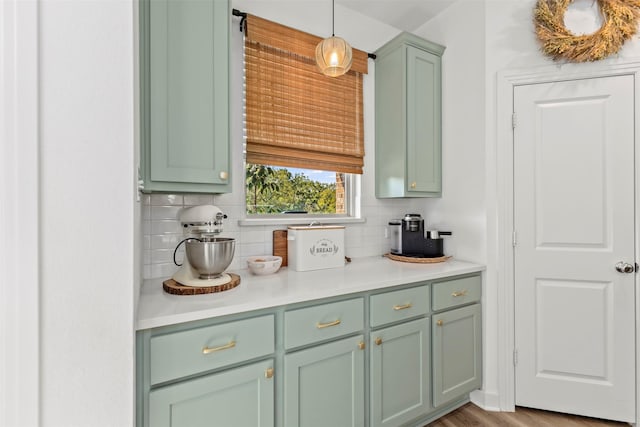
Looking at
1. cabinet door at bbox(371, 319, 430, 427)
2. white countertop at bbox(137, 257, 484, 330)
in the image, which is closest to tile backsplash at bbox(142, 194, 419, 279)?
white countertop at bbox(137, 257, 484, 330)

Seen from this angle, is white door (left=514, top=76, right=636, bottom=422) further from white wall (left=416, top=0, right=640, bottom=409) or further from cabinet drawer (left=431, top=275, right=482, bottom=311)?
cabinet drawer (left=431, top=275, right=482, bottom=311)

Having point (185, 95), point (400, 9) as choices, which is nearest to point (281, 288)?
point (185, 95)

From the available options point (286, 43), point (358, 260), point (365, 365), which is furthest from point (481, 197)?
point (286, 43)

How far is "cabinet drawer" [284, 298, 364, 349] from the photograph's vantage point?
1.44 meters

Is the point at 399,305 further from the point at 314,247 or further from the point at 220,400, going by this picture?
the point at 220,400

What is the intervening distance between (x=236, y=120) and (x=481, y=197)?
5.47ft

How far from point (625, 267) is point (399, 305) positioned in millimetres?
1364

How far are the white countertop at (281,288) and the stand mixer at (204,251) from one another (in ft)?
0.32

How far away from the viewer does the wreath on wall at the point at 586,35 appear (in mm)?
1839

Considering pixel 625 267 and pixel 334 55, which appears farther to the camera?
pixel 625 267

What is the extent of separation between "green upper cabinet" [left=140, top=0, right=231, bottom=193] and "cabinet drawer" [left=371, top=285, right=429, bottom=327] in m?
0.97

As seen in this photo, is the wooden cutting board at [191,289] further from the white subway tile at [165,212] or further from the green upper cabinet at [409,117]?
the green upper cabinet at [409,117]

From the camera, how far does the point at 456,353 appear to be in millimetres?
2029

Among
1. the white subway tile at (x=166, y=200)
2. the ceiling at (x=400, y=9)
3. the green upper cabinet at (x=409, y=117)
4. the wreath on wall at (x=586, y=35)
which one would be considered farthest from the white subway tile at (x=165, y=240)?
the wreath on wall at (x=586, y=35)
